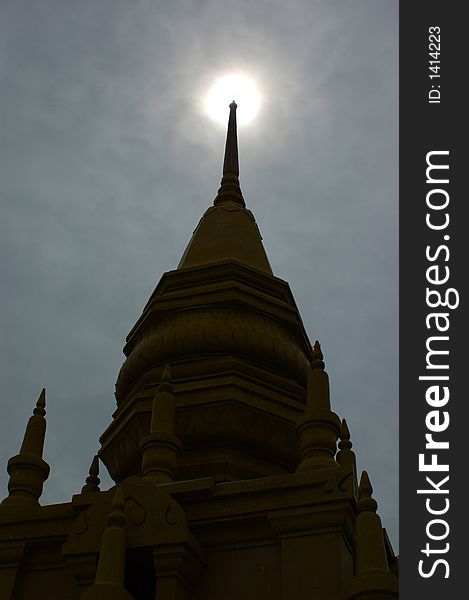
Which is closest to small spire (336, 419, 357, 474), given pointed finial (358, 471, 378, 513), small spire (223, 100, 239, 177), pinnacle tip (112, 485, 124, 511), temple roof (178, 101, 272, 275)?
pointed finial (358, 471, 378, 513)

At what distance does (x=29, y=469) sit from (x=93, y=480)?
2.20 metres

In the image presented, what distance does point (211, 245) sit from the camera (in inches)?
852

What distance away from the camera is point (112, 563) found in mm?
12508

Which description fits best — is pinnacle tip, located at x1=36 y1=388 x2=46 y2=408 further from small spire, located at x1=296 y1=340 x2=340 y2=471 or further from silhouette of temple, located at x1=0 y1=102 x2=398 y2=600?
small spire, located at x1=296 y1=340 x2=340 y2=471

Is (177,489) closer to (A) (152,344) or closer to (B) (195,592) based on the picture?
(B) (195,592)

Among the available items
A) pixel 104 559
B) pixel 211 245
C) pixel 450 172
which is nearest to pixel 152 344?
pixel 211 245

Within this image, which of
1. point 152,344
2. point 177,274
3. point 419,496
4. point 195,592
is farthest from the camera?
point 177,274

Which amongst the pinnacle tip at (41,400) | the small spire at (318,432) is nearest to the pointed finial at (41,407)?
the pinnacle tip at (41,400)

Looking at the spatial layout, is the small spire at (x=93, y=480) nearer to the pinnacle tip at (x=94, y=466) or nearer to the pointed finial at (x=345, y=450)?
the pinnacle tip at (x=94, y=466)

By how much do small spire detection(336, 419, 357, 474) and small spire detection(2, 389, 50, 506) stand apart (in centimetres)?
501

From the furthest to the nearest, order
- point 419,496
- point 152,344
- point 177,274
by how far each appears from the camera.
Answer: point 177,274 < point 152,344 < point 419,496

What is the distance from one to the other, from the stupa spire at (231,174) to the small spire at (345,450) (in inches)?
345

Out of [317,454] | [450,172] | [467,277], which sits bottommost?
[317,454]

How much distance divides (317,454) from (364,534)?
1903 mm
